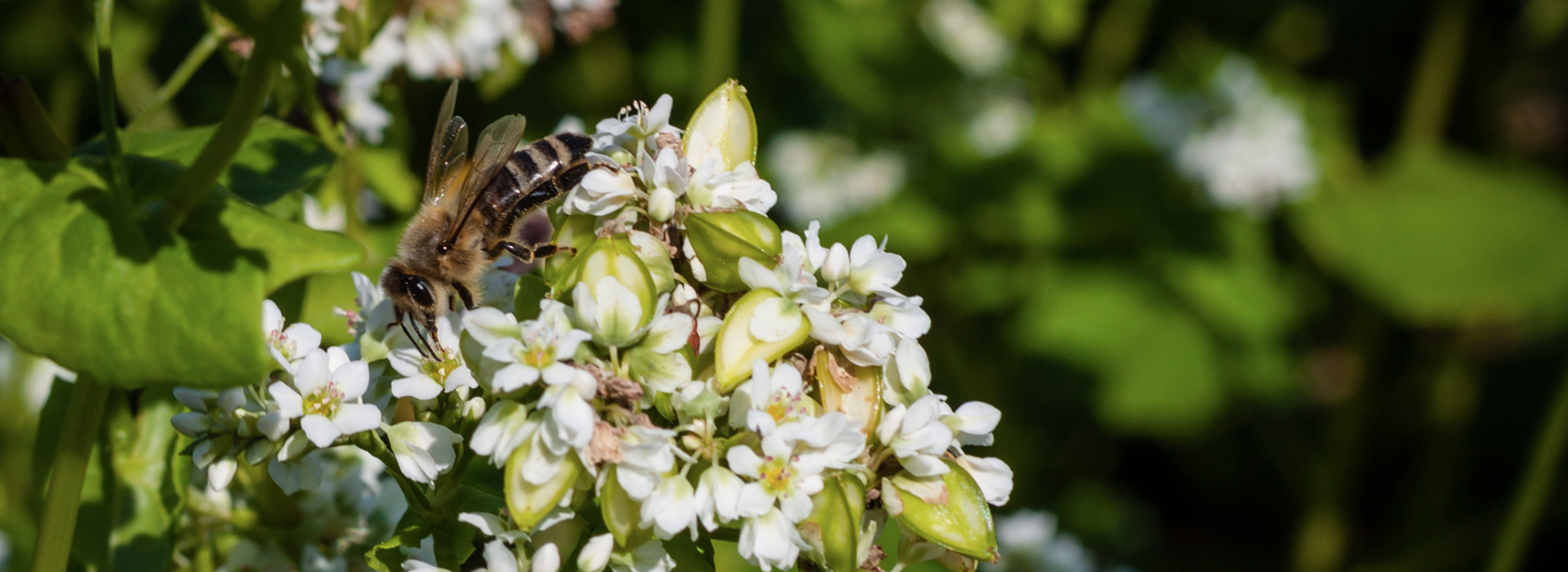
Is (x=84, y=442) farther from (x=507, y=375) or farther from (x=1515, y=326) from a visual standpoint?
(x=1515, y=326)

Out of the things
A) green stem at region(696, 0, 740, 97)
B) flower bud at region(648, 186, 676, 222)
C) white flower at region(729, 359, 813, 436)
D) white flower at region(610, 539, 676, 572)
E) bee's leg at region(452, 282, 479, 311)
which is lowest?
green stem at region(696, 0, 740, 97)

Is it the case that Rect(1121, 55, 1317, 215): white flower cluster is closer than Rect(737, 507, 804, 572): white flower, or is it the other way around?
Rect(737, 507, 804, 572): white flower

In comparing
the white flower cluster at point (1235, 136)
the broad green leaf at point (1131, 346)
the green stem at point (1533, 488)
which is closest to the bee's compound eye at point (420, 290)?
the green stem at point (1533, 488)

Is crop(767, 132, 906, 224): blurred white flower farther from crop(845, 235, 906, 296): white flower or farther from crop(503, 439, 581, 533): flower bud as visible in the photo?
crop(503, 439, 581, 533): flower bud

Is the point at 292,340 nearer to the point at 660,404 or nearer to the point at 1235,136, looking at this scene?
the point at 660,404

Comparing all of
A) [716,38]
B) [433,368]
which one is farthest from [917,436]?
[716,38]

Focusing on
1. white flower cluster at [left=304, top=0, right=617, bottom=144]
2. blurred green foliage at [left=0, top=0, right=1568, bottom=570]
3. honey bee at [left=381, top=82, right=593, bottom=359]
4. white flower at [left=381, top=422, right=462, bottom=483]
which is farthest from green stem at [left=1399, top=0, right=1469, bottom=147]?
white flower at [left=381, top=422, right=462, bottom=483]
